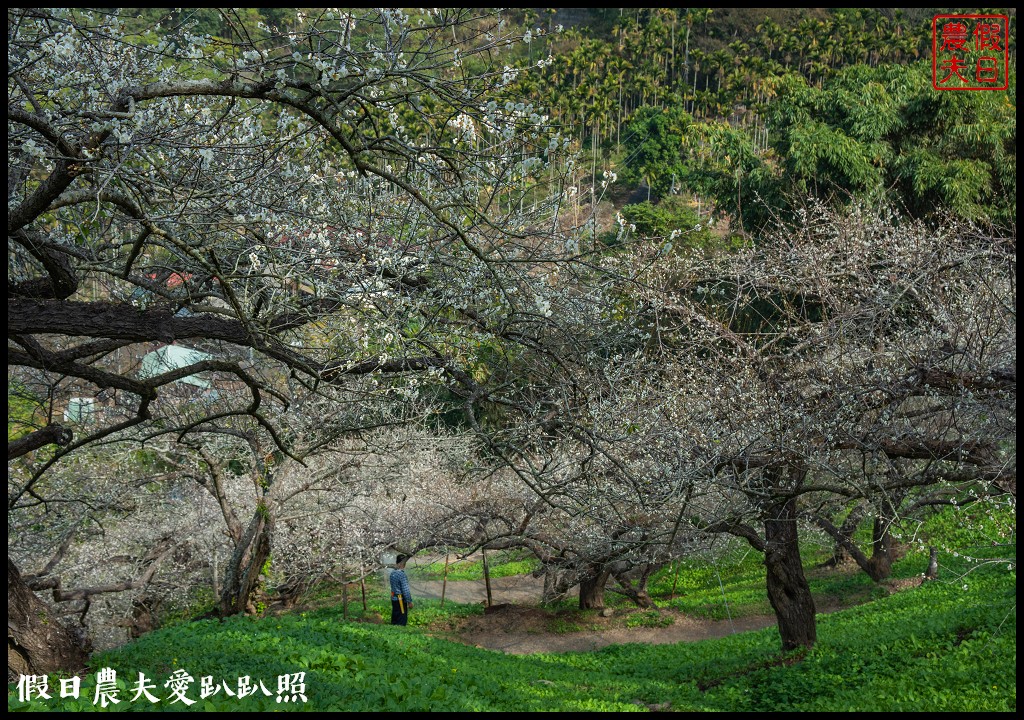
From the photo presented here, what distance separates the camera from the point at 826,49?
5591cm

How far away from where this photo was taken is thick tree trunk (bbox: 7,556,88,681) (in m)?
5.99

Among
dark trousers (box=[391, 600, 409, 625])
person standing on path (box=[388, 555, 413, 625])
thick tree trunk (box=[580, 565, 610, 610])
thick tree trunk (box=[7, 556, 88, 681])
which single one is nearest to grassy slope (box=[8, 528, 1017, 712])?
thick tree trunk (box=[7, 556, 88, 681])

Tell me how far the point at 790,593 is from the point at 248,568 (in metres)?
7.23

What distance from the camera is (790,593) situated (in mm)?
9641

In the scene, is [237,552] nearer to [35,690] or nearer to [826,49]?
[35,690]

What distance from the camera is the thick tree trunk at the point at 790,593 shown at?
9.32 metres

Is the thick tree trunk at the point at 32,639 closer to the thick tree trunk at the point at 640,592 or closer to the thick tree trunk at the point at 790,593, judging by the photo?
the thick tree trunk at the point at 790,593

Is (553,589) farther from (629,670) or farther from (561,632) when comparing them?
(629,670)

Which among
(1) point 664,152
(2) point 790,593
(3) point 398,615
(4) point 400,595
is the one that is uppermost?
(1) point 664,152

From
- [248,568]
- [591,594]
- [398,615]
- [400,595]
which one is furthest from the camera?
[591,594]

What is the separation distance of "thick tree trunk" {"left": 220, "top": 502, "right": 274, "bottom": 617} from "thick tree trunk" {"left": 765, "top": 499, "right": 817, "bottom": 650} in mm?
6614

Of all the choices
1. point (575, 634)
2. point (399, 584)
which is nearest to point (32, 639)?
point (399, 584)

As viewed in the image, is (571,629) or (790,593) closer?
(790,593)

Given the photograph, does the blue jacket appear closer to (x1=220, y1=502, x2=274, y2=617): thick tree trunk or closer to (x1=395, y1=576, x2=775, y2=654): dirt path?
(x1=395, y1=576, x2=775, y2=654): dirt path
